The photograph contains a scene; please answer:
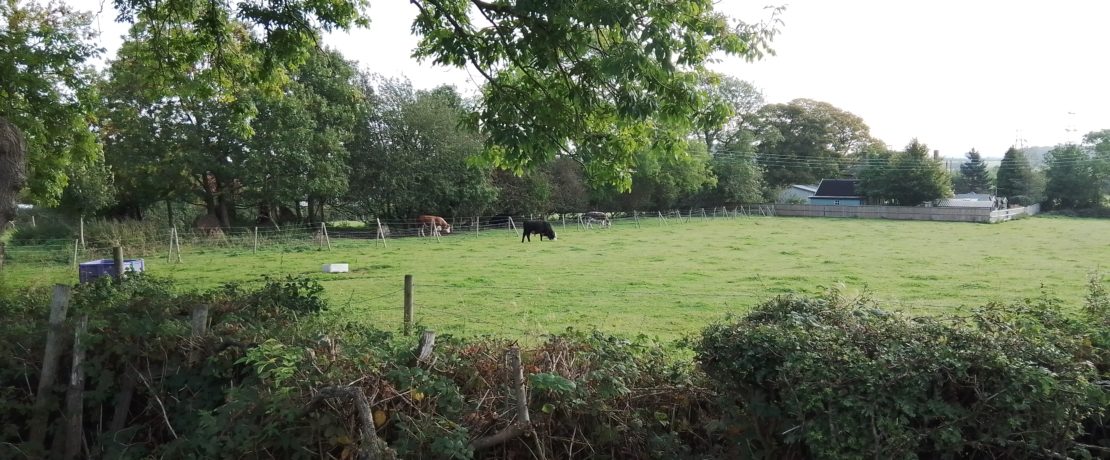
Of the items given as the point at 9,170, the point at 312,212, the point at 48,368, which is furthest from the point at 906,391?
the point at 312,212

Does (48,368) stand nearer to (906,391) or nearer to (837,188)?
(906,391)

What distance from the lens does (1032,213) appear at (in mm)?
54812

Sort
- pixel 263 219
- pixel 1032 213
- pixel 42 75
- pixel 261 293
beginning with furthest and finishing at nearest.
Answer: pixel 1032 213, pixel 263 219, pixel 42 75, pixel 261 293

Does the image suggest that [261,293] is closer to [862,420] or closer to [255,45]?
[255,45]

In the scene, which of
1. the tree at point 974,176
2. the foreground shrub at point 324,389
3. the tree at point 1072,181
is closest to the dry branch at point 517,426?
the foreground shrub at point 324,389

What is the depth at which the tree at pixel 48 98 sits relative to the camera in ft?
41.5

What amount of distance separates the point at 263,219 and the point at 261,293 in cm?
2922

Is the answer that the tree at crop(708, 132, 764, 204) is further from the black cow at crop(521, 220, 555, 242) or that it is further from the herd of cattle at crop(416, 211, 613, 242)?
the black cow at crop(521, 220, 555, 242)

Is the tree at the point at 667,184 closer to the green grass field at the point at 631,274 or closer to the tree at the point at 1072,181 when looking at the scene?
the green grass field at the point at 631,274

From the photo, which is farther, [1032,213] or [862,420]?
[1032,213]

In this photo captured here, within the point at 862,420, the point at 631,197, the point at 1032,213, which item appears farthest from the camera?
the point at 1032,213

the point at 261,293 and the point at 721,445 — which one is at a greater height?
the point at 261,293

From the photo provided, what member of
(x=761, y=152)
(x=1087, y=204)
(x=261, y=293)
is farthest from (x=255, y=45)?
(x=1087, y=204)

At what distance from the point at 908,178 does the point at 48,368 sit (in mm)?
58157
